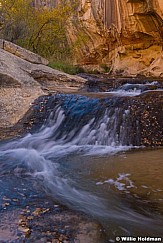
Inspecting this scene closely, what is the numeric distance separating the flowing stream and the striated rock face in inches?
308

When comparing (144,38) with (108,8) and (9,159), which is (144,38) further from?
(9,159)

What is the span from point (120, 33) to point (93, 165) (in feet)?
44.8

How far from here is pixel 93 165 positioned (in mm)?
4375

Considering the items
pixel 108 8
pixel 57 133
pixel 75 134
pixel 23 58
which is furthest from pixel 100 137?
pixel 108 8

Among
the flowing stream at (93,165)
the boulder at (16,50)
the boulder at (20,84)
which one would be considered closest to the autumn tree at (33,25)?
the boulder at (16,50)

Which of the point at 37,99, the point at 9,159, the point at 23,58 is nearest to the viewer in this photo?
the point at 9,159

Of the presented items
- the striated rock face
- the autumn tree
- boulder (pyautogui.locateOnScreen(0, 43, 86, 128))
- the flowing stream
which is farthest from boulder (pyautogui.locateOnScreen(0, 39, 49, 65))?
the striated rock face

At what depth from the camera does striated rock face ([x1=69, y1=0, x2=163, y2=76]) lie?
14103 mm

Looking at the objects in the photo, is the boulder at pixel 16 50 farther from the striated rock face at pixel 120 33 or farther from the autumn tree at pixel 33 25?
the striated rock face at pixel 120 33

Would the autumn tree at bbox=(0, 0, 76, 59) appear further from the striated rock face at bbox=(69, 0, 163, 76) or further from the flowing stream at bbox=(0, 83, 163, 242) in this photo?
the flowing stream at bbox=(0, 83, 163, 242)

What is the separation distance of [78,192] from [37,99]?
4.59 meters

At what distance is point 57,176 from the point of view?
3.90 meters

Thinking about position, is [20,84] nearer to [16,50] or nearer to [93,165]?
[16,50]

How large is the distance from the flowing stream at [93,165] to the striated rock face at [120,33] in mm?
7816
